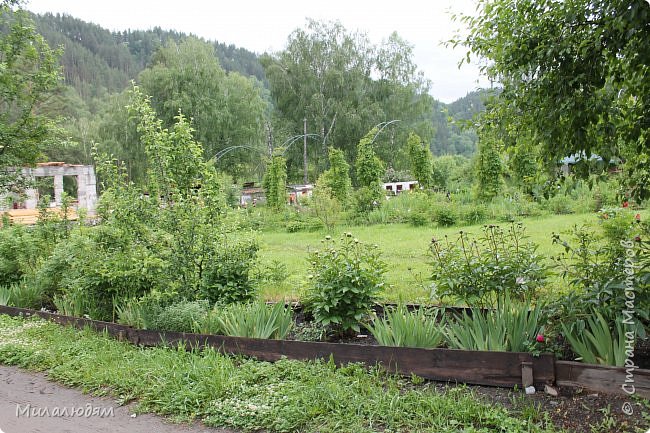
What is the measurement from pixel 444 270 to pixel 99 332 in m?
3.84

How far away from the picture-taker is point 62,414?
3.93 meters

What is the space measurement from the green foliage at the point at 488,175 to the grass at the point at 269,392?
44.5 ft

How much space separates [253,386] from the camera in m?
3.88

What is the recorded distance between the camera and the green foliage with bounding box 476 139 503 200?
16312 millimetres

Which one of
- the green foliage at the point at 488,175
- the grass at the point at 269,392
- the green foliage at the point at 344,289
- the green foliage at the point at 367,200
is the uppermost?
the green foliage at the point at 488,175

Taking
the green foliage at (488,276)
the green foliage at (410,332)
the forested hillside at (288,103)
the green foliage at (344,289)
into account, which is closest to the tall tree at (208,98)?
the forested hillside at (288,103)

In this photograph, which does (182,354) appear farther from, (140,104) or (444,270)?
(140,104)

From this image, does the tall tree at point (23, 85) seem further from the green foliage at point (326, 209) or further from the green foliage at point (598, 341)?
the green foliage at point (598, 341)

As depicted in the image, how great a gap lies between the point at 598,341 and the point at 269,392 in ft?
7.61

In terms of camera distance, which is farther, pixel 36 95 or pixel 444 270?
pixel 36 95

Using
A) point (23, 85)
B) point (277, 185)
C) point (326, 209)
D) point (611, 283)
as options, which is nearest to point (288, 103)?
point (277, 185)

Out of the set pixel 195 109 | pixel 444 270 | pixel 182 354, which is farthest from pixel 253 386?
pixel 195 109

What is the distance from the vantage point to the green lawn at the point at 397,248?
651cm

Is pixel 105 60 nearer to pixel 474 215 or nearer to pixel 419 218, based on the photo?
pixel 419 218
